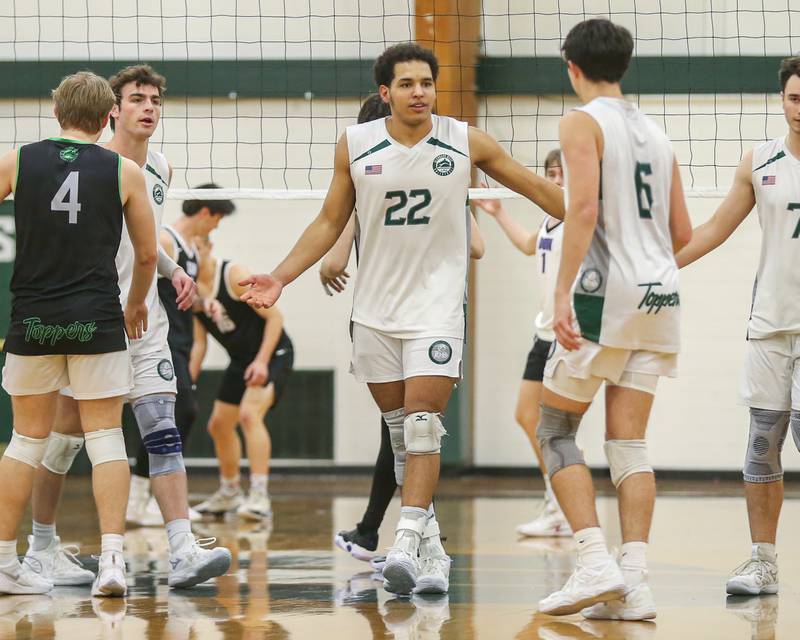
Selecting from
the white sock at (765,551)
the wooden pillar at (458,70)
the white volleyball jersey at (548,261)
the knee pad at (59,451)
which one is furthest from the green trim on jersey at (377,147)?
the wooden pillar at (458,70)

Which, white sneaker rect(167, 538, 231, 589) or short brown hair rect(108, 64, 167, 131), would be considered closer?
white sneaker rect(167, 538, 231, 589)

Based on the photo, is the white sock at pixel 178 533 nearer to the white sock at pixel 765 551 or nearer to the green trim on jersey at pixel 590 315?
the green trim on jersey at pixel 590 315

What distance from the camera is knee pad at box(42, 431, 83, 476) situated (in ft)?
17.9

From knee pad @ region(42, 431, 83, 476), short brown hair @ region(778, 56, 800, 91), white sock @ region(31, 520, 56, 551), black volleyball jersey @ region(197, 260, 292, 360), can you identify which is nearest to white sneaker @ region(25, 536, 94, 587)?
white sock @ region(31, 520, 56, 551)

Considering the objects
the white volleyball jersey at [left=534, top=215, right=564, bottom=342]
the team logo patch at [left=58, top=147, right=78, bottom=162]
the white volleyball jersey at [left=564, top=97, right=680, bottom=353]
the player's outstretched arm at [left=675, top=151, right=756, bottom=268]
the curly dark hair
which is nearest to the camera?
the white volleyball jersey at [left=564, top=97, right=680, bottom=353]

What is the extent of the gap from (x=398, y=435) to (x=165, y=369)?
1.05 metres

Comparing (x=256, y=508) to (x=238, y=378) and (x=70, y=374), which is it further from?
(x=70, y=374)

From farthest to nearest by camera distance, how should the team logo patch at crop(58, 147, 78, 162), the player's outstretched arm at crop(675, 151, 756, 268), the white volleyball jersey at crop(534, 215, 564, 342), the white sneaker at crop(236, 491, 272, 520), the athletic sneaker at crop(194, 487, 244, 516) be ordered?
the athletic sneaker at crop(194, 487, 244, 516) → the white sneaker at crop(236, 491, 272, 520) → the white volleyball jersey at crop(534, 215, 564, 342) → the player's outstretched arm at crop(675, 151, 756, 268) → the team logo patch at crop(58, 147, 78, 162)

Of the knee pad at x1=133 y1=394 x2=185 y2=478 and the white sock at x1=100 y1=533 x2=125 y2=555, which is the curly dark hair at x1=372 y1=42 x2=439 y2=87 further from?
the white sock at x1=100 y1=533 x2=125 y2=555

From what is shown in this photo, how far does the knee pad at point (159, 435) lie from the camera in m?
5.36

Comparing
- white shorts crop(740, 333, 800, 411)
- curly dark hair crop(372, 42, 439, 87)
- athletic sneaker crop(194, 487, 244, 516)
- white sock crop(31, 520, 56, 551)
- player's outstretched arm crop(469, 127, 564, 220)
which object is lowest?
athletic sneaker crop(194, 487, 244, 516)

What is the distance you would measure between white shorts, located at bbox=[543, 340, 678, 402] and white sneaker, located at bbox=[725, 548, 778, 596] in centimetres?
98

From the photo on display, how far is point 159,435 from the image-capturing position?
5355 millimetres

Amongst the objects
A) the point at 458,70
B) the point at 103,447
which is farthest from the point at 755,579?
the point at 458,70
